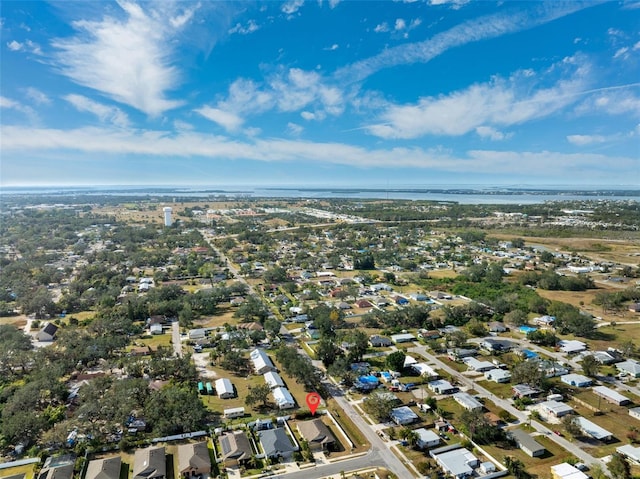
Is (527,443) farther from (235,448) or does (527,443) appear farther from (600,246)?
(600,246)

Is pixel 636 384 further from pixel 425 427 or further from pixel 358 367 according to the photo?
pixel 358 367

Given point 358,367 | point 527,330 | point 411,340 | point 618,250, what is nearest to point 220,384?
point 358,367

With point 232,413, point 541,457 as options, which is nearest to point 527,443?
point 541,457

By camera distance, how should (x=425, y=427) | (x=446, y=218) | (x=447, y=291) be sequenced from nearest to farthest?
(x=425, y=427) → (x=447, y=291) → (x=446, y=218)

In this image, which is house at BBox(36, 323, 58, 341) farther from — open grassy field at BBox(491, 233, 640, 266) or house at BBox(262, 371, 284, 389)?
open grassy field at BBox(491, 233, 640, 266)

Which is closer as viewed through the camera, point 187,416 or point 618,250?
point 187,416

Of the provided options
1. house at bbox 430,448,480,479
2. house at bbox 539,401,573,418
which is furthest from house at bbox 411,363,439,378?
house at bbox 430,448,480,479
